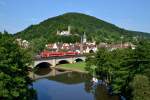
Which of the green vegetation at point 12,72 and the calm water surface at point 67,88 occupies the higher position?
the green vegetation at point 12,72

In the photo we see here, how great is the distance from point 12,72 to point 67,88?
40.1m

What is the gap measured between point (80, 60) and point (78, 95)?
250 ft

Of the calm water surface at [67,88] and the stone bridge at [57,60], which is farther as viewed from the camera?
the stone bridge at [57,60]

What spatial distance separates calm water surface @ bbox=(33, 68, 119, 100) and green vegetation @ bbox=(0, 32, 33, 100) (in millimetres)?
11351

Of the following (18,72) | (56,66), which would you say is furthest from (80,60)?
(18,72)

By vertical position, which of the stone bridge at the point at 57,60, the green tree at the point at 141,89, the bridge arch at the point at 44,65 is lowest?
the bridge arch at the point at 44,65

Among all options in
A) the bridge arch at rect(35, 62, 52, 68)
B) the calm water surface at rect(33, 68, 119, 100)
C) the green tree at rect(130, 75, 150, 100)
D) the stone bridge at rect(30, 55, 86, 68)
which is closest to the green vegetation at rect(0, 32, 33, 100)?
the calm water surface at rect(33, 68, 119, 100)

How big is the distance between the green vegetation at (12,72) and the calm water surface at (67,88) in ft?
37.2

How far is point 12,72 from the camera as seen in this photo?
35.8m

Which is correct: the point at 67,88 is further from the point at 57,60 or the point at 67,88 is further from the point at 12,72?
the point at 57,60

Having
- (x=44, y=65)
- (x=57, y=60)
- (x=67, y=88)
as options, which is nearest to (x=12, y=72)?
(x=67, y=88)

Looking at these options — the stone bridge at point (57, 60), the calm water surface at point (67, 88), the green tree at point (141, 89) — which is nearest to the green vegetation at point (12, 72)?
the calm water surface at point (67, 88)

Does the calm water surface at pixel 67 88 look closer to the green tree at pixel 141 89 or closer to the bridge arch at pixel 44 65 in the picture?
the green tree at pixel 141 89

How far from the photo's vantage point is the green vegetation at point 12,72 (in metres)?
32.7
